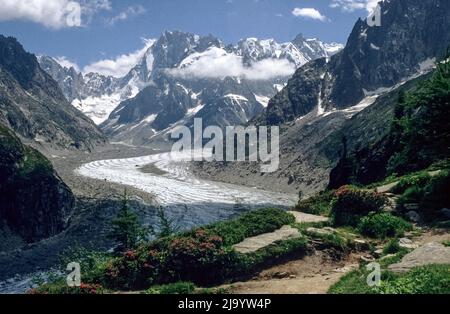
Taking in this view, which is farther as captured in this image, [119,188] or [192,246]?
[119,188]

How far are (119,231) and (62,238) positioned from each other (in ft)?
231

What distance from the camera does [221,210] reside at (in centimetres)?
15538

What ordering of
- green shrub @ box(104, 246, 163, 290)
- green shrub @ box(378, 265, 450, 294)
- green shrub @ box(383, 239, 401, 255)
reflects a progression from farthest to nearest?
green shrub @ box(383, 239, 401, 255)
green shrub @ box(104, 246, 163, 290)
green shrub @ box(378, 265, 450, 294)

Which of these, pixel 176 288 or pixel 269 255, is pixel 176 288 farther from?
pixel 269 255

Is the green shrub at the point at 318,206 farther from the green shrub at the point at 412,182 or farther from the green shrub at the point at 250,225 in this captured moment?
the green shrub at the point at 250,225

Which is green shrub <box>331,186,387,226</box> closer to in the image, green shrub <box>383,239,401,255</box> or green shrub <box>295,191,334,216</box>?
green shrub <box>295,191,334,216</box>

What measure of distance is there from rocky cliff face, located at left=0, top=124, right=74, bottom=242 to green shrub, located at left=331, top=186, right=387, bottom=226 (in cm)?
Answer: 10668

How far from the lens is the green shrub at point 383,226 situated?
26641mm

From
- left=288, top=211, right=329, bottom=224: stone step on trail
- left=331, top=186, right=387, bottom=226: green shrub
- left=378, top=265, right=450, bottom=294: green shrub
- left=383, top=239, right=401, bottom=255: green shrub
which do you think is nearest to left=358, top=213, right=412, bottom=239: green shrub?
left=331, top=186, right=387, bottom=226: green shrub

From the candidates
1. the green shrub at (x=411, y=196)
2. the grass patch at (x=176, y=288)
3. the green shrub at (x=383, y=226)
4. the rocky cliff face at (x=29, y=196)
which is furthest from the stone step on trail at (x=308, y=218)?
the rocky cliff face at (x=29, y=196)

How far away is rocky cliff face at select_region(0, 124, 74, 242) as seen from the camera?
129750 mm

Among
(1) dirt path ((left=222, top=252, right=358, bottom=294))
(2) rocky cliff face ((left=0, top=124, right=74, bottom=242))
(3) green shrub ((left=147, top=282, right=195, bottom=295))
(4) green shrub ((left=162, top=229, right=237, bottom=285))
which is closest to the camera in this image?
(1) dirt path ((left=222, top=252, right=358, bottom=294))

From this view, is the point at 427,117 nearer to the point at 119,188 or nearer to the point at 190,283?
the point at 190,283
